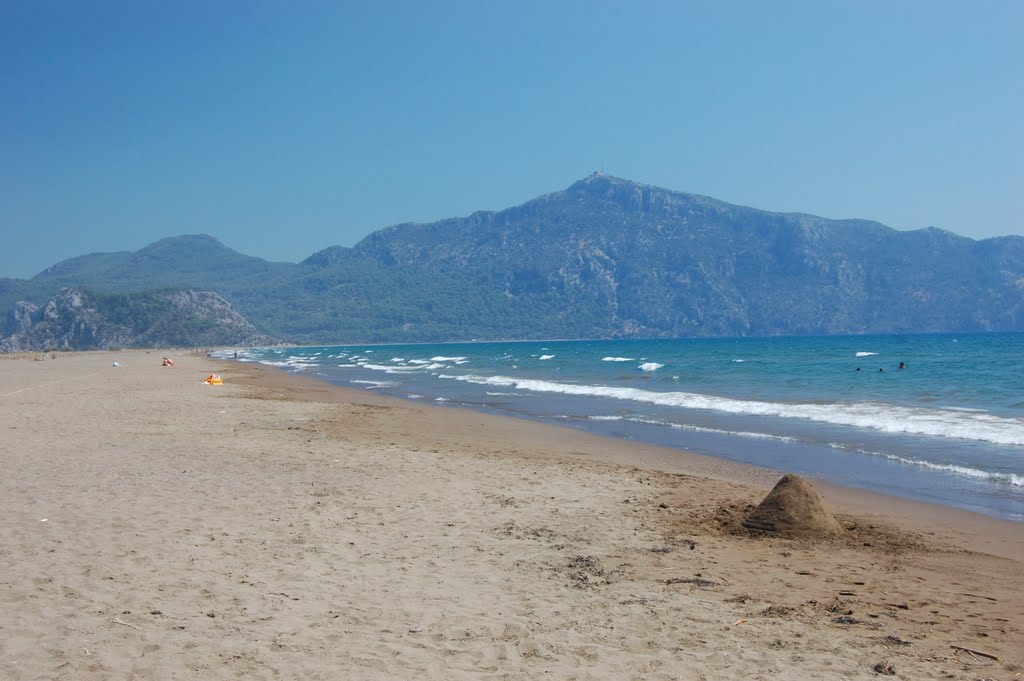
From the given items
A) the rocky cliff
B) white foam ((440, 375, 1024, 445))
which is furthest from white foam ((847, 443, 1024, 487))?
the rocky cliff

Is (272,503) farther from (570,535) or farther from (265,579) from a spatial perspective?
(570,535)

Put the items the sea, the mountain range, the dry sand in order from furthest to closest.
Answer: the mountain range
the sea
the dry sand

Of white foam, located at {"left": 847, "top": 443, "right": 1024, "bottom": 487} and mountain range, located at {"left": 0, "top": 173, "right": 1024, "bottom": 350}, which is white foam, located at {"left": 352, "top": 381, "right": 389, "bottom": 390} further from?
mountain range, located at {"left": 0, "top": 173, "right": 1024, "bottom": 350}

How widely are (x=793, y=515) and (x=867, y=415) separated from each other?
1342cm

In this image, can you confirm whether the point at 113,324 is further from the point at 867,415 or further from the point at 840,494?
the point at 840,494

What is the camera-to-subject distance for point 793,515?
7941 millimetres

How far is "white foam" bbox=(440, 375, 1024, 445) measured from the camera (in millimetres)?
16203

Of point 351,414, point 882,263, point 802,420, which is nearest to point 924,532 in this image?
point 802,420

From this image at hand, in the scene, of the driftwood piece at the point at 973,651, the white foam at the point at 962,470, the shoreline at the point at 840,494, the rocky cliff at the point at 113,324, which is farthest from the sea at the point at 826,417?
the rocky cliff at the point at 113,324

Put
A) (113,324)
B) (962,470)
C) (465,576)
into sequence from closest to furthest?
(465,576)
(962,470)
(113,324)

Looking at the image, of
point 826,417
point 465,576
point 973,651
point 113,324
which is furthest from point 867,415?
point 113,324

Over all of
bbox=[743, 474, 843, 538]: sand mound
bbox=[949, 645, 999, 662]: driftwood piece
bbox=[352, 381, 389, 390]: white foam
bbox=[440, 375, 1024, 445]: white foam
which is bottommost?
bbox=[352, 381, 389, 390]: white foam

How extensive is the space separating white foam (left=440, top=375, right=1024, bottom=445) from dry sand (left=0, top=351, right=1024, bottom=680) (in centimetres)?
716

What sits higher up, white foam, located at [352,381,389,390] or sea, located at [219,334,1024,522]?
sea, located at [219,334,1024,522]
